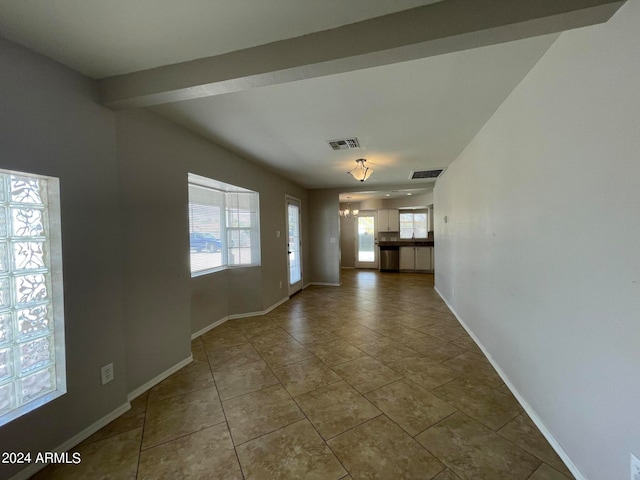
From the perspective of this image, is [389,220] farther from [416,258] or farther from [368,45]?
[368,45]

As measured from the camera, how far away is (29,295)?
1.57 metres

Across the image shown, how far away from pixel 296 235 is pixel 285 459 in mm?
4702

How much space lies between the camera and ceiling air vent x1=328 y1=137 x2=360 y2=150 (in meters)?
3.08

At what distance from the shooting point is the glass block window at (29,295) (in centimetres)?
148

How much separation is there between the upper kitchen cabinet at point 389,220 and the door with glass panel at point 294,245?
382cm

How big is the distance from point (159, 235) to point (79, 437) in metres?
1.53

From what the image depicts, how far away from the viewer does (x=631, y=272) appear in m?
1.06

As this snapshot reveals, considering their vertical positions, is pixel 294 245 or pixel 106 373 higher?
pixel 294 245

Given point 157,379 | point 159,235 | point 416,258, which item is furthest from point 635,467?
point 416,258

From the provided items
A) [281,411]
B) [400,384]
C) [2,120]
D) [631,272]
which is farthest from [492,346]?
[2,120]

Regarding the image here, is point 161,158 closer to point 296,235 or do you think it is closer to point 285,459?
point 285,459

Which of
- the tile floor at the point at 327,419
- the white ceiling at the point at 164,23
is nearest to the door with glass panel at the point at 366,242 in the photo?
the tile floor at the point at 327,419

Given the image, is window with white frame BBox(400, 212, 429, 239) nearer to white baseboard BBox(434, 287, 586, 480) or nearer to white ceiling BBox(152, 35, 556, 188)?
white ceiling BBox(152, 35, 556, 188)

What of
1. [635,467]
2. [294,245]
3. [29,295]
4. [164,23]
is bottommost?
[635,467]
